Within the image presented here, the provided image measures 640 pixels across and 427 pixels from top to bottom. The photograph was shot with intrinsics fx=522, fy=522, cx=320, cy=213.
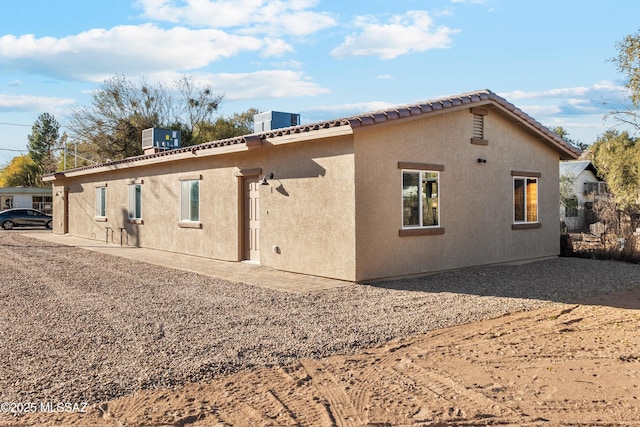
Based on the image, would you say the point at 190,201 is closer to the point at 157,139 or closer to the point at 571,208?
the point at 157,139

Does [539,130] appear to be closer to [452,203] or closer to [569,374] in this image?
[452,203]

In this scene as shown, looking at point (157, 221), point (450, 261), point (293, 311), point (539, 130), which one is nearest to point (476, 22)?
point (539, 130)

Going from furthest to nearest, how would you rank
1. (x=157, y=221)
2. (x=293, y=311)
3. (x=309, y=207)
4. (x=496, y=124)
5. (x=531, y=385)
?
(x=157, y=221) < (x=496, y=124) < (x=309, y=207) < (x=293, y=311) < (x=531, y=385)

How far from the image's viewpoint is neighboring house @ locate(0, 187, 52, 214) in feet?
138

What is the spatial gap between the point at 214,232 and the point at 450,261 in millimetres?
6215

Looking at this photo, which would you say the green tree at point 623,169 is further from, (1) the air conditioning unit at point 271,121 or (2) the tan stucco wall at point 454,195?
(1) the air conditioning unit at point 271,121

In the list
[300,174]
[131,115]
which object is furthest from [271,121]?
[131,115]

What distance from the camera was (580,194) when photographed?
3094cm

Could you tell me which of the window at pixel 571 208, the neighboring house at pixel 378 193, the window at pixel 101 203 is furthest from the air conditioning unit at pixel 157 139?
the window at pixel 571 208

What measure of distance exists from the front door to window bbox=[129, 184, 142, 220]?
6.58 m

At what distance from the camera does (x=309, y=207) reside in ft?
35.6

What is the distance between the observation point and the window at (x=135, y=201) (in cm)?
1820

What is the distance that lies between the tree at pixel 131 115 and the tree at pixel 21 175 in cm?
2467

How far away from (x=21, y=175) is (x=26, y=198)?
1903 centimetres
